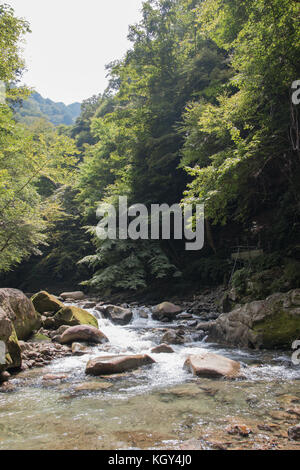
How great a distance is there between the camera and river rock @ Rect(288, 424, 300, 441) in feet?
9.37

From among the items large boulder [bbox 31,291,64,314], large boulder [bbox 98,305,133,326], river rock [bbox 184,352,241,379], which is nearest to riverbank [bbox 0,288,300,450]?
river rock [bbox 184,352,241,379]

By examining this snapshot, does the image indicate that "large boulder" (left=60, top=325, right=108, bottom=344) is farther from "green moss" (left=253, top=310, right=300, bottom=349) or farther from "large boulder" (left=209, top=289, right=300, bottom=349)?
"green moss" (left=253, top=310, right=300, bottom=349)

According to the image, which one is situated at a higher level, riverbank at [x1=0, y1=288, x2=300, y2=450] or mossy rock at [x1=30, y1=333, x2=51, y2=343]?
riverbank at [x1=0, y1=288, x2=300, y2=450]

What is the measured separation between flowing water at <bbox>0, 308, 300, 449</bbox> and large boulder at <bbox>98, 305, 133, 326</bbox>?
17.2 ft

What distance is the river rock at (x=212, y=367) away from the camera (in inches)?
198

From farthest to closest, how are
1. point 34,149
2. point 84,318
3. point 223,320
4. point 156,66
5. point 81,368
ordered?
point 156,66
point 34,149
point 84,318
point 223,320
point 81,368

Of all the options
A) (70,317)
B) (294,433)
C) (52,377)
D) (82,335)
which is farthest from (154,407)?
(70,317)

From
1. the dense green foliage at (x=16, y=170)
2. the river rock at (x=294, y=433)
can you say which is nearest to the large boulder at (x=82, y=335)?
the dense green foliage at (x=16, y=170)

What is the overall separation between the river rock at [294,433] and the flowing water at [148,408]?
8 centimetres

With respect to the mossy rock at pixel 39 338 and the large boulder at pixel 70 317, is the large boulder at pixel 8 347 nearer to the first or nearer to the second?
the mossy rock at pixel 39 338
